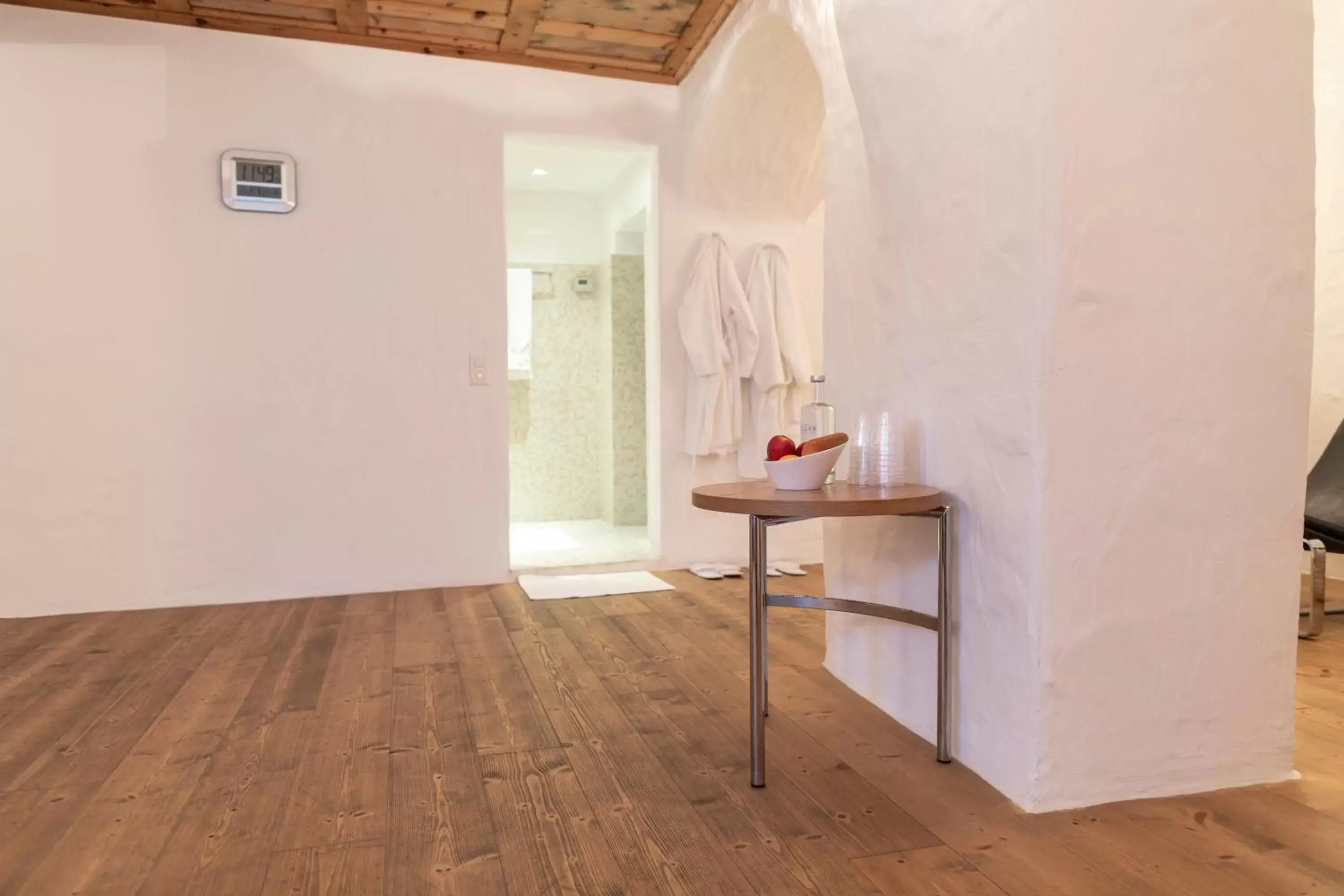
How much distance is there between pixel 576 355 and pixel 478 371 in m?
2.11

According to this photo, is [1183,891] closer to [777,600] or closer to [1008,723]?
[1008,723]

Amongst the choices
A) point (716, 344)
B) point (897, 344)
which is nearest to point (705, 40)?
point (716, 344)

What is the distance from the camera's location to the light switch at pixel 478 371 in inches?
151

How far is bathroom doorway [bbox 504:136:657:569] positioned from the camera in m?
5.52

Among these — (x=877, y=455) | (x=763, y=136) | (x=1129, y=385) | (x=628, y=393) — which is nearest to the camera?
(x=1129, y=385)

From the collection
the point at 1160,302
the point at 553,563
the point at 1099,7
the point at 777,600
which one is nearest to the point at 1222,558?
the point at 1160,302

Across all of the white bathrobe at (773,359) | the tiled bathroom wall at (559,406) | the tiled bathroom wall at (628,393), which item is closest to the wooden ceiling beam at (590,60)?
the white bathrobe at (773,359)

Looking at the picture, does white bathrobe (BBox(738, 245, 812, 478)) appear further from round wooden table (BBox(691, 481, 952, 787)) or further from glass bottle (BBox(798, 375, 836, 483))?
round wooden table (BBox(691, 481, 952, 787))

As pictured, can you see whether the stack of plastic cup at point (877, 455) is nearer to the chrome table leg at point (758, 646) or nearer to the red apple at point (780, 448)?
the red apple at point (780, 448)

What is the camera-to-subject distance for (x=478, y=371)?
383 centimetres

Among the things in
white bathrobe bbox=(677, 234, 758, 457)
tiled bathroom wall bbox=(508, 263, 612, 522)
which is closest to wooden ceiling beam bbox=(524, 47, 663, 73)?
white bathrobe bbox=(677, 234, 758, 457)

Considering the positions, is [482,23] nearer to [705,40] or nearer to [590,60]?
[590,60]

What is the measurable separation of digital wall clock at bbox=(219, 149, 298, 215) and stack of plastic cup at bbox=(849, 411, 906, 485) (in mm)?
2651

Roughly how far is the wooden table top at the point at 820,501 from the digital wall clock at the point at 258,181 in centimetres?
257
